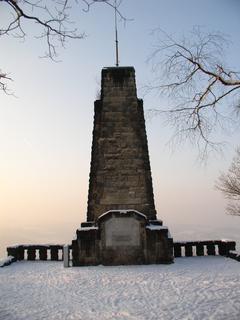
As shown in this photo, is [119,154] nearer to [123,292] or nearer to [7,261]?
[7,261]

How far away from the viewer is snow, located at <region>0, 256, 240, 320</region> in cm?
739

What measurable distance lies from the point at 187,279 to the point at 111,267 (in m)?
3.65

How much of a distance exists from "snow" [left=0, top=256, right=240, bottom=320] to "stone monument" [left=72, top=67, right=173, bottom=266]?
78 centimetres

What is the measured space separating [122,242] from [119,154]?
3.65m

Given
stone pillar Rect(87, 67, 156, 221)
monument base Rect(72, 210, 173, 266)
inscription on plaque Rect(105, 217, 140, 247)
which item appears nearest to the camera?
monument base Rect(72, 210, 173, 266)

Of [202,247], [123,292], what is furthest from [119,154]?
[123,292]

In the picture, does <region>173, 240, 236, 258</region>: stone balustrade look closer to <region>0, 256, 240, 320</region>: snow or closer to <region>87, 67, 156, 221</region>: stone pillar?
<region>87, 67, 156, 221</region>: stone pillar

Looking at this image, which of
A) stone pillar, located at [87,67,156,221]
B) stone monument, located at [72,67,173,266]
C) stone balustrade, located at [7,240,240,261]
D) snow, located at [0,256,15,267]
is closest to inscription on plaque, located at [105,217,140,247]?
stone monument, located at [72,67,173,266]

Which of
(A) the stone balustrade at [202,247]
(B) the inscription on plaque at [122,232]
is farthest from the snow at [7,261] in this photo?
(A) the stone balustrade at [202,247]

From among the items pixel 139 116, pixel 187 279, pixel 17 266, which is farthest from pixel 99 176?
pixel 187 279

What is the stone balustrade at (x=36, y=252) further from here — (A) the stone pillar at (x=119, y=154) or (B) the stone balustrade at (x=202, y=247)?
(B) the stone balustrade at (x=202, y=247)

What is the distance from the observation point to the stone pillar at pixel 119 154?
594 inches

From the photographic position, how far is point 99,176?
15266 mm

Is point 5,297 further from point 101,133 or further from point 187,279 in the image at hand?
point 101,133
